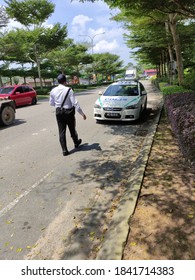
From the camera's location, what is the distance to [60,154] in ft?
19.7

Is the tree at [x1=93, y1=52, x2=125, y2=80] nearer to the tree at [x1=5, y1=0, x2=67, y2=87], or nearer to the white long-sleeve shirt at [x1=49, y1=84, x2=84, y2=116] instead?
the tree at [x1=5, y1=0, x2=67, y2=87]

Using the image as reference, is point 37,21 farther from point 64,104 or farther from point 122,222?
point 122,222

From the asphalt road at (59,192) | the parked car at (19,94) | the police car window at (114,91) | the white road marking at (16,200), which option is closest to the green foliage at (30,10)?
the parked car at (19,94)

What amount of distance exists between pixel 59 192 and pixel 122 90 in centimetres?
663

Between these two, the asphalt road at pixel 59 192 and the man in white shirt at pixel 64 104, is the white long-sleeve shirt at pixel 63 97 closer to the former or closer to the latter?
the man in white shirt at pixel 64 104

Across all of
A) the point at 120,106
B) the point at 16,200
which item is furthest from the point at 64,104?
the point at 120,106

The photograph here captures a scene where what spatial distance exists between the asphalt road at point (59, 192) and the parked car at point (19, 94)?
30.4 feet

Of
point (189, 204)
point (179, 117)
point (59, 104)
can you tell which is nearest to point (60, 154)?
point (59, 104)

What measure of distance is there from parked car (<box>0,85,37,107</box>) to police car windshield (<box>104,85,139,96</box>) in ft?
27.5

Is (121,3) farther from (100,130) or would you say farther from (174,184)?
(174,184)

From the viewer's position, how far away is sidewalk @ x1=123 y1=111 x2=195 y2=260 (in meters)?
2.54

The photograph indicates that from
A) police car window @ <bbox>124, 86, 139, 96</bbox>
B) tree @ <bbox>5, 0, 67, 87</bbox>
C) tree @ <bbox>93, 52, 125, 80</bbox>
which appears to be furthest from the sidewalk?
tree @ <bbox>93, 52, 125, 80</bbox>

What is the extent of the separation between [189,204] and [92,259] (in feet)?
5.05

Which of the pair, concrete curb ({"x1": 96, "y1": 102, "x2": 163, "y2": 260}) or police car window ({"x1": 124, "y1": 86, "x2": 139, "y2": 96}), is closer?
concrete curb ({"x1": 96, "y1": 102, "x2": 163, "y2": 260})
